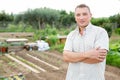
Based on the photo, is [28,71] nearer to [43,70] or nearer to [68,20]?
[43,70]

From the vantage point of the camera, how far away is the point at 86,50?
229 cm

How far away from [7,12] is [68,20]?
5448 millimetres

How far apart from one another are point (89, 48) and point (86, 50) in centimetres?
3

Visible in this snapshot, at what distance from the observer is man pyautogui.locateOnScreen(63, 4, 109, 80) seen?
226 cm

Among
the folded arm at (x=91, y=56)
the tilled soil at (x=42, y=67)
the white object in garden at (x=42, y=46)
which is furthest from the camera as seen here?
the white object in garden at (x=42, y=46)

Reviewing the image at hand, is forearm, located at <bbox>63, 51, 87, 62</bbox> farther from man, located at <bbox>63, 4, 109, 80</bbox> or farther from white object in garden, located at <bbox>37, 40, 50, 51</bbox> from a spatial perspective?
white object in garden, located at <bbox>37, 40, 50, 51</bbox>

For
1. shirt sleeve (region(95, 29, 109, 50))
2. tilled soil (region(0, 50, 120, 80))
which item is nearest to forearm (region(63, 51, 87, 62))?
shirt sleeve (region(95, 29, 109, 50))

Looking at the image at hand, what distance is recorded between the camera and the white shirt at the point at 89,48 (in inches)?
89.3

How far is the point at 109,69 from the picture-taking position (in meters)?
7.61

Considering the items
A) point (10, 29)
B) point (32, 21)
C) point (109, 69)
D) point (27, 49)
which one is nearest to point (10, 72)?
point (109, 69)

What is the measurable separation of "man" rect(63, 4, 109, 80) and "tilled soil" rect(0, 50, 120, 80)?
4282 mm

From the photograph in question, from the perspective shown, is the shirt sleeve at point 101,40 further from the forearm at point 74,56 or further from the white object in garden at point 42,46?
the white object in garden at point 42,46

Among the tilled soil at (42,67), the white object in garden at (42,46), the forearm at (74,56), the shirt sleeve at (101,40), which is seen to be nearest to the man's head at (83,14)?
the shirt sleeve at (101,40)

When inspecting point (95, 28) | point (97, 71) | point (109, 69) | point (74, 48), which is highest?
point (95, 28)
